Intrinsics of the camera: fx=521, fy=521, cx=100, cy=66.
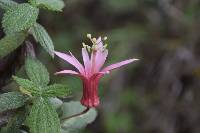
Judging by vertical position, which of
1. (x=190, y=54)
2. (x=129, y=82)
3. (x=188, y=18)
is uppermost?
(x=188, y=18)

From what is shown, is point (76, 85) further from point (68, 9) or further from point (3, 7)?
point (3, 7)

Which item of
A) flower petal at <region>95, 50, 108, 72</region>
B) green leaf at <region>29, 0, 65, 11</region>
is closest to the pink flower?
flower petal at <region>95, 50, 108, 72</region>

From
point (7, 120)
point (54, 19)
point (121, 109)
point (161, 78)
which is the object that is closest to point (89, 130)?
point (121, 109)

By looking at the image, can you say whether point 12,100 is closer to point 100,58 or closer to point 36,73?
point 36,73

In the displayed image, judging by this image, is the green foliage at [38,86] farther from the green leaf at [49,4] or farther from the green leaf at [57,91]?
the green leaf at [49,4]

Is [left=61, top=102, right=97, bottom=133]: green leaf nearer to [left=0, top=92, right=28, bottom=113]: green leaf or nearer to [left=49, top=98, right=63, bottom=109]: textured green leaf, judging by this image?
[left=49, top=98, right=63, bottom=109]: textured green leaf

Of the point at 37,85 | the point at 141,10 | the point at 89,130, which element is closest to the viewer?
the point at 37,85

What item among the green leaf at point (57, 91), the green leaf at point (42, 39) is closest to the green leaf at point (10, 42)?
the green leaf at point (42, 39)

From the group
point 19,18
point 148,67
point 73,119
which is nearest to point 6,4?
point 19,18
